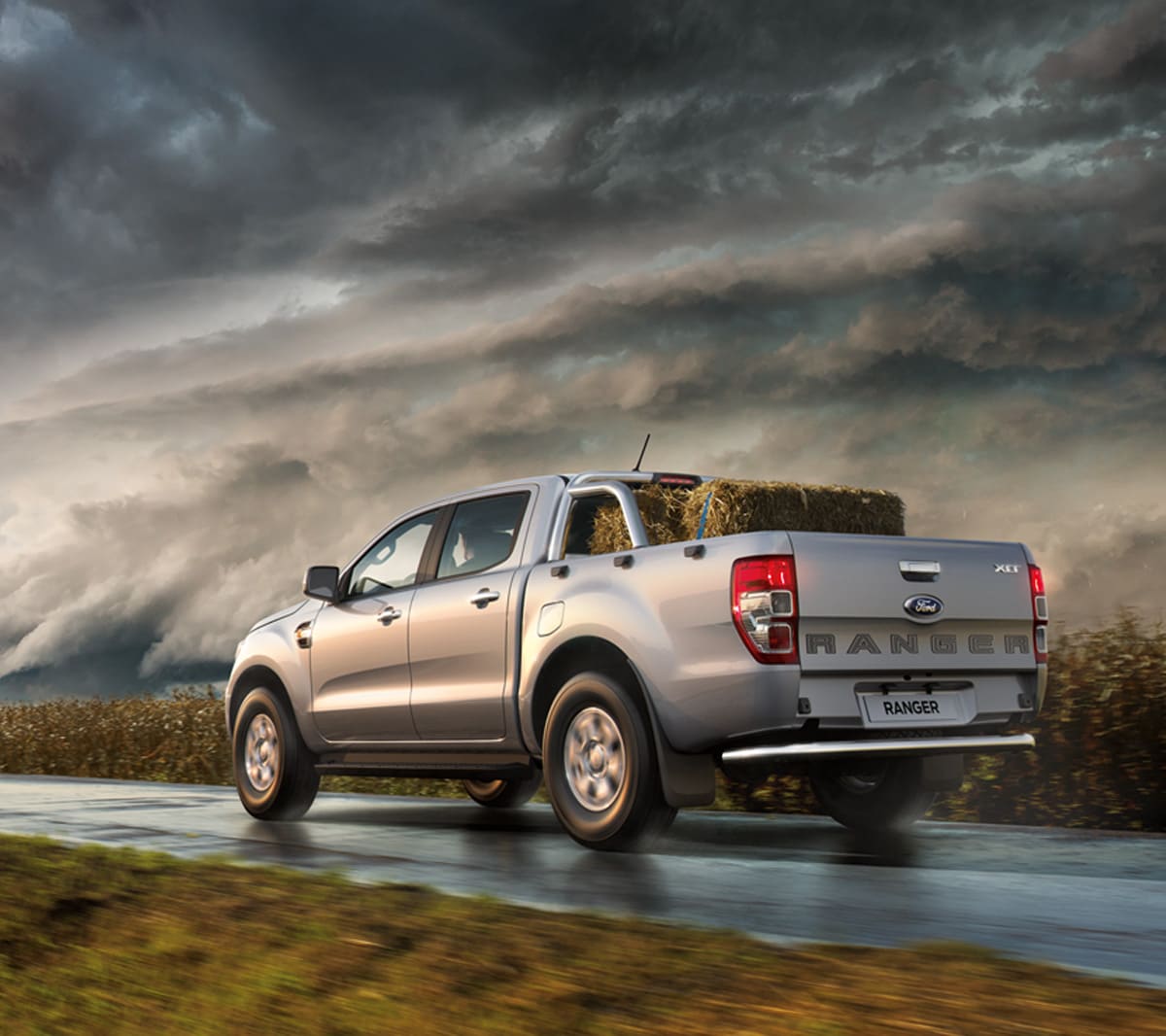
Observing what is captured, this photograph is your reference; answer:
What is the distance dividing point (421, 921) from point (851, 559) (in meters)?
2.86

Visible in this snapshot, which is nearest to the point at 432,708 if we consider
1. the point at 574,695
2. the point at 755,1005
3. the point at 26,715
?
the point at 574,695

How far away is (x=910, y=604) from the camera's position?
296 inches

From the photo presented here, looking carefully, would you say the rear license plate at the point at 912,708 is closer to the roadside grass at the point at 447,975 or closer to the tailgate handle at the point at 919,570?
the tailgate handle at the point at 919,570

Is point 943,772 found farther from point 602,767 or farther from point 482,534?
point 482,534

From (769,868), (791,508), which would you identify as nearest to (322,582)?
(791,508)

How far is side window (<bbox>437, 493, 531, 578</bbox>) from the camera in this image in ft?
30.1

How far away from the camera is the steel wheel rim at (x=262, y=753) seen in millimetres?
10703

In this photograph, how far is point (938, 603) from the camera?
25.1ft

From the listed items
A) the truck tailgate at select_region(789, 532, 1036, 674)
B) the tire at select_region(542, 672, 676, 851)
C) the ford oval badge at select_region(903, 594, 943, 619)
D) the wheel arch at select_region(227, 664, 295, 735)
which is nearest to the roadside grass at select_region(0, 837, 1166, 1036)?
the tire at select_region(542, 672, 676, 851)

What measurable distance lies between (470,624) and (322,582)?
1688mm

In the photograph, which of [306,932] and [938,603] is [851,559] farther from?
[306,932]

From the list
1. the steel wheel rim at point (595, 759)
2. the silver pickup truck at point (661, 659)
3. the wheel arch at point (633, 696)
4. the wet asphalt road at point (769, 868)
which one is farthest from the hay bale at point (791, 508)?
the steel wheel rim at point (595, 759)

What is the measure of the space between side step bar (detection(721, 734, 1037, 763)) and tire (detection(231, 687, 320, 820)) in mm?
4106

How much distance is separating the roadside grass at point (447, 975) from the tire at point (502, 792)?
500 cm
